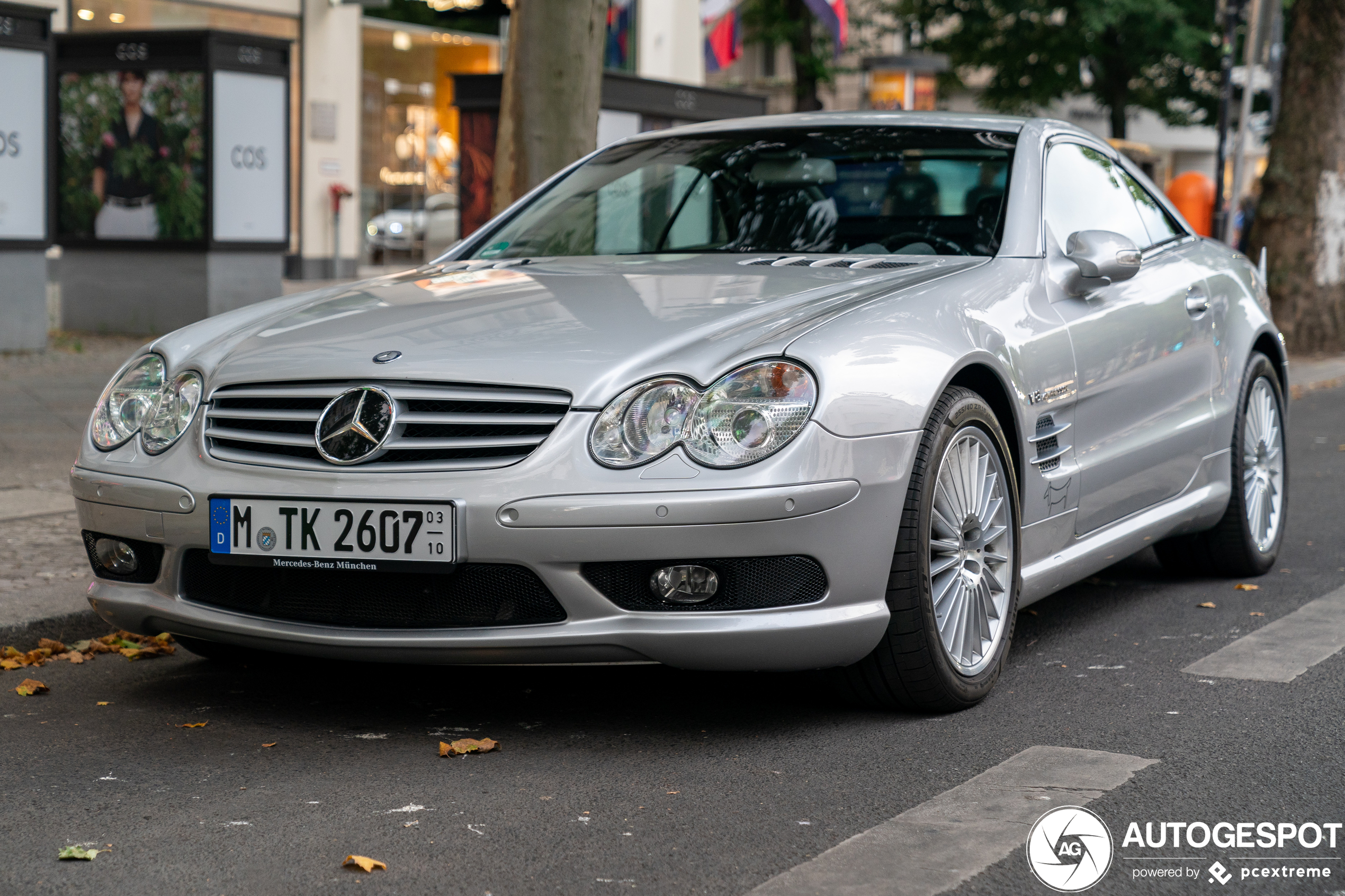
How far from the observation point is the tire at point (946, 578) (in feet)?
12.5

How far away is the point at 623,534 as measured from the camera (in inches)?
139

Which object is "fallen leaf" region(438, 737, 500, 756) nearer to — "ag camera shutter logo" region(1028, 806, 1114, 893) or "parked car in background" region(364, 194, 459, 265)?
"ag camera shutter logo" region(1028, 806, 1114, 893)

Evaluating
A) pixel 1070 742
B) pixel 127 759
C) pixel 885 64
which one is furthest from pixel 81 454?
pixel 885 64

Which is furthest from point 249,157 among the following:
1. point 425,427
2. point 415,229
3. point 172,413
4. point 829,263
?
point 415,229

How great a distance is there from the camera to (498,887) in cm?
290

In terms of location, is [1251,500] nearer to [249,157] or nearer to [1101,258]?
[1101,258]

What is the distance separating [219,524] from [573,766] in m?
0.93

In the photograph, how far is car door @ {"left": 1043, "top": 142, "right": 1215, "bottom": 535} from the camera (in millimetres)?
4707

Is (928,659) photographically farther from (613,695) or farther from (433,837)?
(433,837)

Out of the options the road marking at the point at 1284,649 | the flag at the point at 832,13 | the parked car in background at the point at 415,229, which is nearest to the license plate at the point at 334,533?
the road marking at the point at 1284,649

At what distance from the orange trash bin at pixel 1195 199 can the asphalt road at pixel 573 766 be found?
21059mm

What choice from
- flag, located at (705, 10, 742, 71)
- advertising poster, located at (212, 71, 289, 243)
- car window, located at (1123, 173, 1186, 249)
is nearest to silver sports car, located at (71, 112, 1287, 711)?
car window, located at (1123, 173, 1186, 249)

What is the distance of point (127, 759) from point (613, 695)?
1.16 meters

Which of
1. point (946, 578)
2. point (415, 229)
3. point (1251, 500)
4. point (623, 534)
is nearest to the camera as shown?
point (623, 534)
